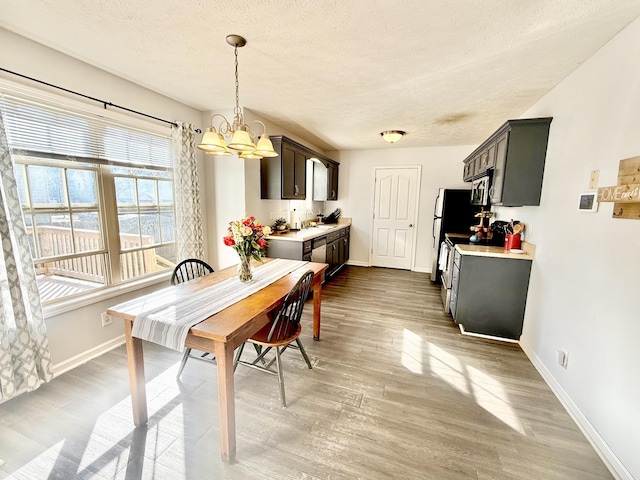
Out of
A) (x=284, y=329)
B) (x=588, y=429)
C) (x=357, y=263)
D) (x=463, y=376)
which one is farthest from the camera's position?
(x=357, y=263)

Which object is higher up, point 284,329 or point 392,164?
point 392,164

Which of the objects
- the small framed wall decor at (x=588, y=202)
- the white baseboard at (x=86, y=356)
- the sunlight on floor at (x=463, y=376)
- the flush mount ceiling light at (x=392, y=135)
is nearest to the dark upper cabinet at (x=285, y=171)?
the flush mount ceiling light at (x=392, y=135)

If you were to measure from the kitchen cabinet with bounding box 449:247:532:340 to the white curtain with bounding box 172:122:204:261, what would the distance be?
3.08m

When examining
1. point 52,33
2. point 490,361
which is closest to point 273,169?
point 52,33

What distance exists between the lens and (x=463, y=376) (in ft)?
7.34

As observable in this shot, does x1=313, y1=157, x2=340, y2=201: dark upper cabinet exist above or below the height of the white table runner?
above

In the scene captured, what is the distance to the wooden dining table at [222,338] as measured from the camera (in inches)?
54.1

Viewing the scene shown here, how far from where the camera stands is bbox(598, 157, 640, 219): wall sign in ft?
4.72

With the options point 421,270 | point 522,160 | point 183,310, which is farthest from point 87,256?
point 421,270

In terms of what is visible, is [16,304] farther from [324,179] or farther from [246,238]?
[324,179]

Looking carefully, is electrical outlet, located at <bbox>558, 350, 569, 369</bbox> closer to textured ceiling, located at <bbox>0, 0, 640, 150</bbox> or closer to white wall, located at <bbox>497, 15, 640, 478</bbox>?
white wall, located at <bbox>497, 15, 640, 478</bbox>

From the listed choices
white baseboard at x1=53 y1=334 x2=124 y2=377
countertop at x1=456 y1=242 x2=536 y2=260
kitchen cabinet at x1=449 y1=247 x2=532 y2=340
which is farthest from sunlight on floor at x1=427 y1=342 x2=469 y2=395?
white baseboard at x1=53 y1=334 x2=124 y2=377

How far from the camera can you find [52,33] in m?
1.82

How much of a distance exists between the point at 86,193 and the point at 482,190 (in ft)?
13.9
